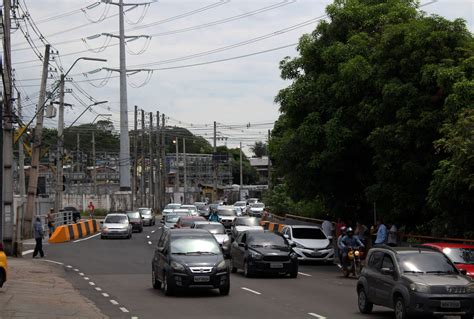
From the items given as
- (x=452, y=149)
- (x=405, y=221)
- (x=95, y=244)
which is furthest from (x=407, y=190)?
(x=95, y=244)

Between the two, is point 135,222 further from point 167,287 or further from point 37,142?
point 167,287

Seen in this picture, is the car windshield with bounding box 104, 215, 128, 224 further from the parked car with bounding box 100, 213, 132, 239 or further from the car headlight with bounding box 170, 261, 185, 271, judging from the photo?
the car headlight with bounding box 170, 261, 185, 271

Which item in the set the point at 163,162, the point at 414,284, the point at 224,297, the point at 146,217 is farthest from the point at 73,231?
the point at 163,162

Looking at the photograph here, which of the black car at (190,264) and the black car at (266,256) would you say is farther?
the black car at (266,256)

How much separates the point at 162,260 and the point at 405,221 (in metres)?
15.4

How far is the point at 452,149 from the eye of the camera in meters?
25.5

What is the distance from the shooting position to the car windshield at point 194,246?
21.9 meters

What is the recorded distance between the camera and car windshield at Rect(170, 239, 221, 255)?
2194 centimetres

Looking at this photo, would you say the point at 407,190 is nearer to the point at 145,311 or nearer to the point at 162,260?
the point at 162,260

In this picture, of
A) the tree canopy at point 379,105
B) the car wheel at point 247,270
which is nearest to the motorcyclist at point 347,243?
the tree canopy at point 379,105

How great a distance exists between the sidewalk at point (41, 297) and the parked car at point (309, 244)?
383 inches

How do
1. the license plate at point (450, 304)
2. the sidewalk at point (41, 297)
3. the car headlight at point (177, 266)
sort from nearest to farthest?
the license plate at point (450, 304) < the sidewalk at point (41, 297) < the car headlight at point (177, 266)

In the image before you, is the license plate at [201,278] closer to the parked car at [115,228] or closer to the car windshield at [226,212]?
the parked car at [115,228]

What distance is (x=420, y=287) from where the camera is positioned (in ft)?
50.5
